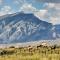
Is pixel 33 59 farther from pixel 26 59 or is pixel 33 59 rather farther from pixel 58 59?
pixel 58 59

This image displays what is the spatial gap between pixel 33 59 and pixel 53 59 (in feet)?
7.13

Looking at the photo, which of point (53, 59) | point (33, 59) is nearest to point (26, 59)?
point (33, 59)

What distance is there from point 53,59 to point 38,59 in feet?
4.97

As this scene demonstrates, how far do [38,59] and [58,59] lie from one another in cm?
194

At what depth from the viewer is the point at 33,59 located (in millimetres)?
30328

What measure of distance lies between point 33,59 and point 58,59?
2566mm

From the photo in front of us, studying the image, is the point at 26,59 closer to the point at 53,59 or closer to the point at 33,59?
the point at 33,59

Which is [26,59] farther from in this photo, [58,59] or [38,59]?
[58,59]

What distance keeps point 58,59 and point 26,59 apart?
10.7ft

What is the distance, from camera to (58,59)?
2920 cm

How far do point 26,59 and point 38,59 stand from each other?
1.36 metres

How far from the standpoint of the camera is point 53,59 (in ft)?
95.7

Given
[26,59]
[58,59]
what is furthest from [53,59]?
[26,59]

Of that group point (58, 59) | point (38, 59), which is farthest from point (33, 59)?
→ point (58, 59)
